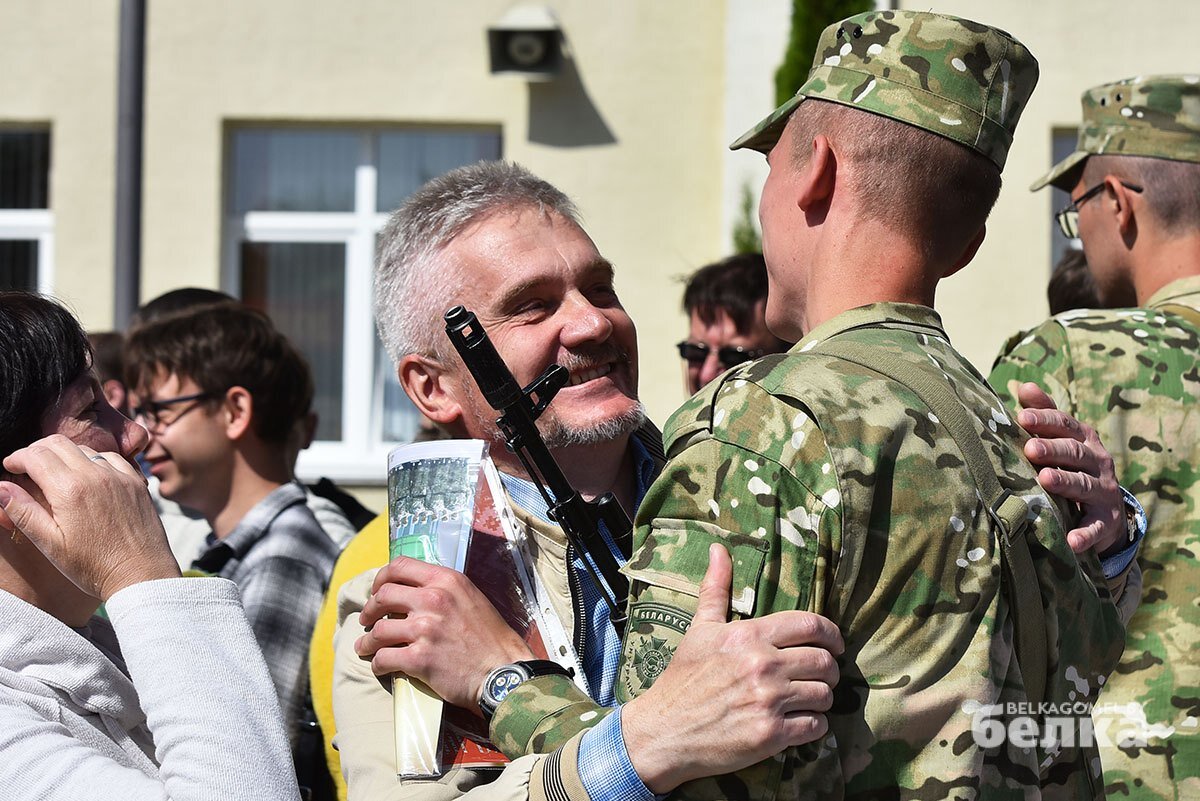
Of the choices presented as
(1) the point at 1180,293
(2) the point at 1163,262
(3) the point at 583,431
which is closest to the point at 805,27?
(2) the point at 1163,262

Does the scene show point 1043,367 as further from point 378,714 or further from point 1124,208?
point 378,714

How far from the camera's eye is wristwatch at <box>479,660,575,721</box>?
1.76m

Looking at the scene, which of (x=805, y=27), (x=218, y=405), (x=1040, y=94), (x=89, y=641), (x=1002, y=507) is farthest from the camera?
(x=1040, y=94)

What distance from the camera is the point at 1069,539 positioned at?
1831 millimetres

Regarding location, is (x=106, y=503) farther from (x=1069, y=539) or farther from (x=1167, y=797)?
(x=1167, y=797)

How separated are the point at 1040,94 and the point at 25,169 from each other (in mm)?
6364

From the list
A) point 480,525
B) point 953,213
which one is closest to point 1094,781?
point 953,213

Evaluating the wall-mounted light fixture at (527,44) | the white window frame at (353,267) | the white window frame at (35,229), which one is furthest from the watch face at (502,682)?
the white window frame at (35,229)

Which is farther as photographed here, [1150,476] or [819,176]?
[1150,476]

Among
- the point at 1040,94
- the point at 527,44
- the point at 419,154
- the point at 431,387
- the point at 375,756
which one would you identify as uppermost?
the point at 527,44

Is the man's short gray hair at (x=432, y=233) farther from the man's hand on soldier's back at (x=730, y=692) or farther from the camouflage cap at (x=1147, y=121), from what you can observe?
the camouflage cap at (x=1147, y=121)

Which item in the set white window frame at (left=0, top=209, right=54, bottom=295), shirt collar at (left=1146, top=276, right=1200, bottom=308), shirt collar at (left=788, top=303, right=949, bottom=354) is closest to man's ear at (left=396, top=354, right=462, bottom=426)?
shirt collar at (left=788, top=303, right=949, bottom=354)

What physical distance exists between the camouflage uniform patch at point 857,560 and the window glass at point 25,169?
26.4 ft

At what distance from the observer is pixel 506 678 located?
1.77 metres
